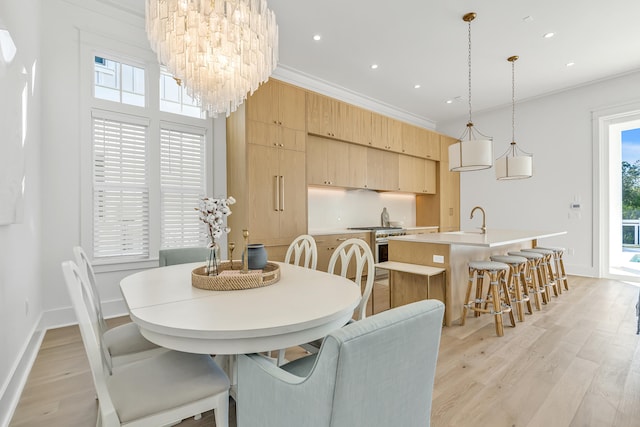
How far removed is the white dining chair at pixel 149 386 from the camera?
107 centimetres

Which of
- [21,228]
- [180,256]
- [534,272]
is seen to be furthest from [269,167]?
[534,272]

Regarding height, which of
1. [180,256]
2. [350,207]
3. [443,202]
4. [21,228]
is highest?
[443,202]

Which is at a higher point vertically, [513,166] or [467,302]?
[513,166]

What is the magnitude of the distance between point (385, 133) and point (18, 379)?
5327mm

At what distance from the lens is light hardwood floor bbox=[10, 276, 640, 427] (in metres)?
1.70

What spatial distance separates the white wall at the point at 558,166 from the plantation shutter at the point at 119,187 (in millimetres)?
6407

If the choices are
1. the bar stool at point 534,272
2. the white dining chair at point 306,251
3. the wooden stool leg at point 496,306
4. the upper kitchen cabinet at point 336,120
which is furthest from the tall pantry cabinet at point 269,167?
the bar stool at point 534,272

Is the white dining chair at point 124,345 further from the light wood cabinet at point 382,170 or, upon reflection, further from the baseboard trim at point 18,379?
the light wood cabinet at point 382,170

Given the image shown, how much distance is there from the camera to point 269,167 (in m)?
3.91

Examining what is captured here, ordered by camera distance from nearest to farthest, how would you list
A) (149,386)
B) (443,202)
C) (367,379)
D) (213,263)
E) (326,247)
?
1. (367,379)
2. (149,386)
3. (213,263)
4. (326,247)
5. (443,202)

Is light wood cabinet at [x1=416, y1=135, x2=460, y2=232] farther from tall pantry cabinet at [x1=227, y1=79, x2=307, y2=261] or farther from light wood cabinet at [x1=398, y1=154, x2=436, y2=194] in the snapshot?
tall pantry cabinet at [x1=227, y1=79, x2=307, y2=261]

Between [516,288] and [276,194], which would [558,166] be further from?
[276,194]

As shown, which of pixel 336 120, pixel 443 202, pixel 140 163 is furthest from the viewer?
pixel 443 202

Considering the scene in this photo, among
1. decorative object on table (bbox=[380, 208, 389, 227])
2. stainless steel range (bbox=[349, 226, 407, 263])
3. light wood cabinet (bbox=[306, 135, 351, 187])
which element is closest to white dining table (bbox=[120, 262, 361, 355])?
light wood cabinet (bbox=[306, 135, 351, 187])
